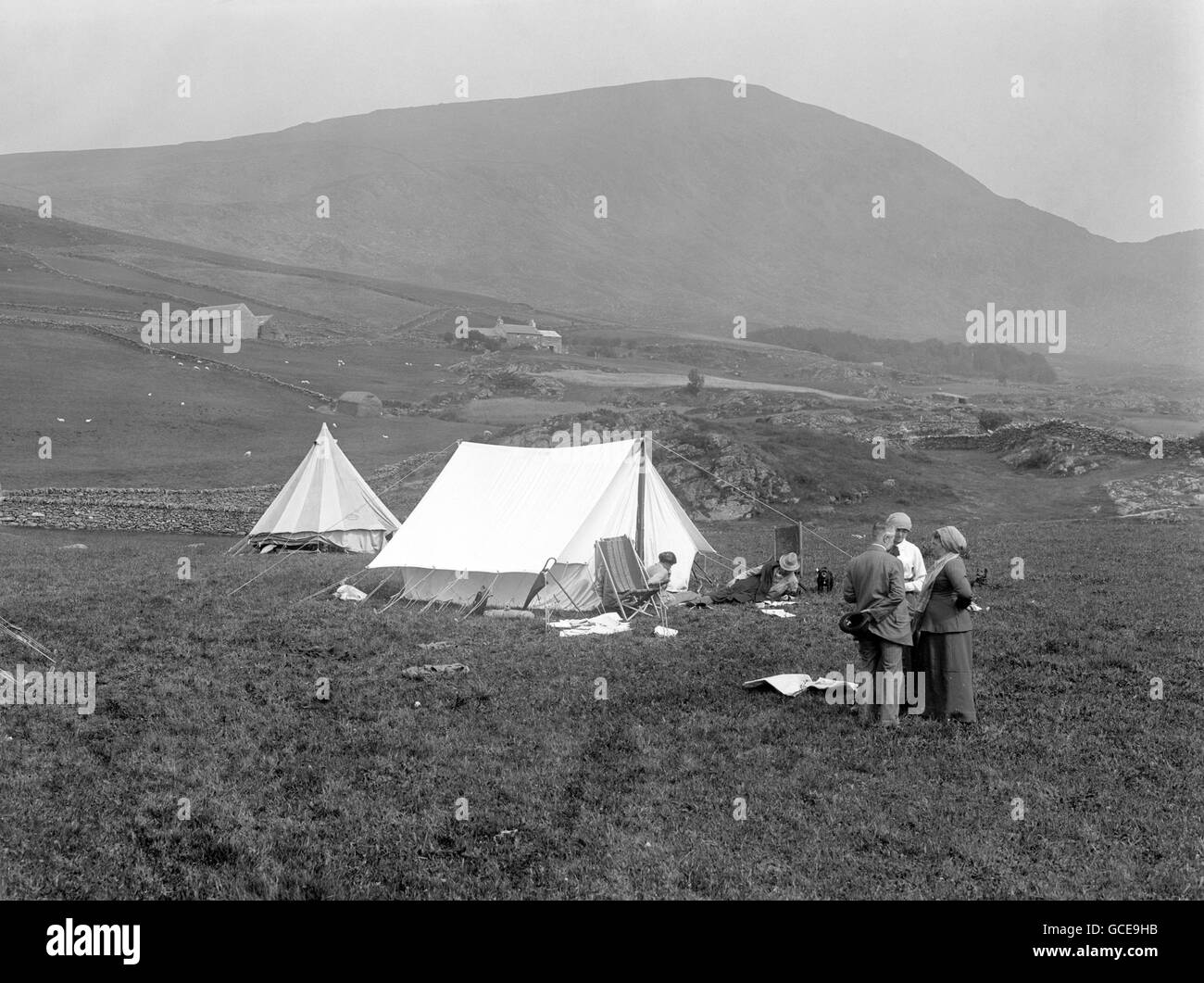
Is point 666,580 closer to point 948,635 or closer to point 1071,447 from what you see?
point 948,635

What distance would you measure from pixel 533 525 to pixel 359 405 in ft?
170

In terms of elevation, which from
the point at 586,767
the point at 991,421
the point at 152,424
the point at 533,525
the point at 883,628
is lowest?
the point at 586,767

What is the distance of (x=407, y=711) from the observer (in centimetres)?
1066

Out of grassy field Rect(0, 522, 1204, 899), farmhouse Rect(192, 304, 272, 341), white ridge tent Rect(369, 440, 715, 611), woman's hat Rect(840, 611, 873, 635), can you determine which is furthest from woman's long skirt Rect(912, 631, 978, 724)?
farmhouse Rect(192, 304, 272, 341)

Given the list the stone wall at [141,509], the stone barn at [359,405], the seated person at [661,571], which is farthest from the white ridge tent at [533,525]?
the stone barn at [359,405]

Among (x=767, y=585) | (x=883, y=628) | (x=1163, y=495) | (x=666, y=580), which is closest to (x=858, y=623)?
(x=883, y=628)

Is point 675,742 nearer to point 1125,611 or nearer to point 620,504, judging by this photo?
point 1125,611

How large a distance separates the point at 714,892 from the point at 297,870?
2.71m

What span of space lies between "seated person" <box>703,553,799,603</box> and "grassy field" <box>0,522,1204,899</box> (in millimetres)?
1864

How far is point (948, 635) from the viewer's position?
989 cm

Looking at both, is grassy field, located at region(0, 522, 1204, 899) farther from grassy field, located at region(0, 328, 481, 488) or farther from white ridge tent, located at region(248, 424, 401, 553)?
grassy field, located at region(0, 328, 481, 488)

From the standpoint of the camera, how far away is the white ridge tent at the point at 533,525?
17547 millimetres
